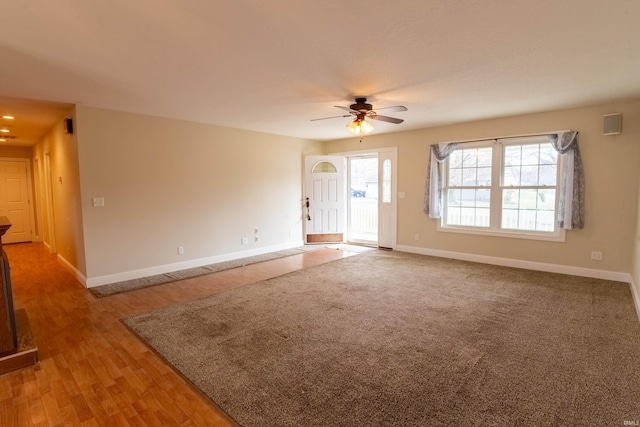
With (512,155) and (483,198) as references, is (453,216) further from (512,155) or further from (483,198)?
(512,155)

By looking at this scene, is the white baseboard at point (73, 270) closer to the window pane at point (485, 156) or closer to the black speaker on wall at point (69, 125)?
the black speaker on wall at point (69, 125)

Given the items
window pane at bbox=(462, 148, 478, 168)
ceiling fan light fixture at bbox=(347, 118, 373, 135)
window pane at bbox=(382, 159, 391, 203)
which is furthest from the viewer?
window pane at bbox=(382, 159, 391, 203)

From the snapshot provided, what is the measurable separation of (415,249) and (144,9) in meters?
5.64

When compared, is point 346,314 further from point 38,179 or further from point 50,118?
point 38,179

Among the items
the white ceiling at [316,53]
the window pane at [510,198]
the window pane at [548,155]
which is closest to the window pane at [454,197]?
the window pane at [510,198]

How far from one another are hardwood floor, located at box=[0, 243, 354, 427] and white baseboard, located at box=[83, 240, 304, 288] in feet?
0.77

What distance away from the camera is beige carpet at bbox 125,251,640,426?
6.39ft

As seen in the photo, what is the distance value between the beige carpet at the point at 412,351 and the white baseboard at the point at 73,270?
69.8 inches

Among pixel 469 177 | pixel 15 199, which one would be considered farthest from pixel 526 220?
pixel 15 199

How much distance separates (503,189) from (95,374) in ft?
18.9

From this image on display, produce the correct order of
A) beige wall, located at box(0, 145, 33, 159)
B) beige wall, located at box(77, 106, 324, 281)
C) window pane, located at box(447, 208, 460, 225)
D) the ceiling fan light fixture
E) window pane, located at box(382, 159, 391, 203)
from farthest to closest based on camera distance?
beige wall, located at box(0, 145, 33, 159) < window pane, located at box(382, 159, 391, 203) < window pane, located at box(447, 208, 460, 225) < beige wall, located at box(77, 106, 324, 281) < the ceiling fan light fixture

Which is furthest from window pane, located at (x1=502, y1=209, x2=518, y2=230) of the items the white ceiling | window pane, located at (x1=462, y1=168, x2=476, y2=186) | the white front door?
the white front door

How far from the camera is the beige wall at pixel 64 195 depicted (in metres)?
4.41

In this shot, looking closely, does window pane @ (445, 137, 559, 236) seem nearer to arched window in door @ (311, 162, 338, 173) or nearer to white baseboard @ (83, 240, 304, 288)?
arched window in door @ (311, 162, 338, 173)
